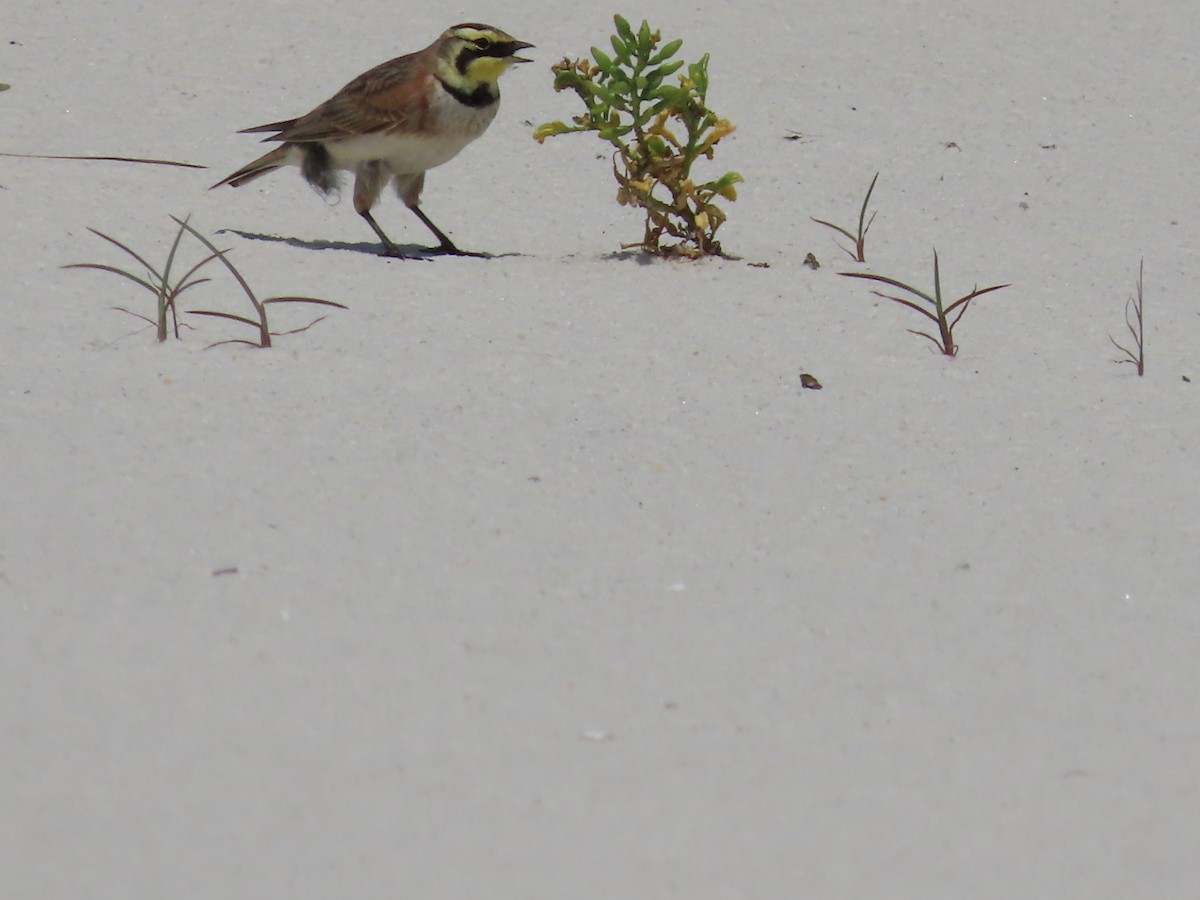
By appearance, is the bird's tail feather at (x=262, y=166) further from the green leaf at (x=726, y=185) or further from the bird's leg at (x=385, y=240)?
the green leaf at (x=726, y=185)

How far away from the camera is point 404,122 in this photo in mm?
5566

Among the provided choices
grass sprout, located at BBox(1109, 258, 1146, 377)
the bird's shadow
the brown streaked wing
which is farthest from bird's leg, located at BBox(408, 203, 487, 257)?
grass sprout, located at BBox(1109, 258, 1146, 377)

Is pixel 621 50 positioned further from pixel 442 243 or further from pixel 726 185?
pixel 442 243

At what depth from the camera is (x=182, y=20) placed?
7.41 meters

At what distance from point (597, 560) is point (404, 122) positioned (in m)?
→ 2.78

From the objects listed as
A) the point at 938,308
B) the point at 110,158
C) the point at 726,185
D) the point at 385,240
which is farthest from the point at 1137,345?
the point at 110,158

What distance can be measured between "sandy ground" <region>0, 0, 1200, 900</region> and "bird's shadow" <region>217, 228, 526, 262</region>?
0.06m

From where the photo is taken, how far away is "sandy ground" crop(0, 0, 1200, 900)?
2.38 m

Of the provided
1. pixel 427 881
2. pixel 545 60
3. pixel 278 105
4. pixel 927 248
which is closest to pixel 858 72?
pixel 545 60

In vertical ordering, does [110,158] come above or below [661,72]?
below

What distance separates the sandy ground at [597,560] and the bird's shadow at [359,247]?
0.06 metres

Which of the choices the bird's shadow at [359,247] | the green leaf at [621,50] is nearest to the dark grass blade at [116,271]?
the bird's shadow at [359,247]

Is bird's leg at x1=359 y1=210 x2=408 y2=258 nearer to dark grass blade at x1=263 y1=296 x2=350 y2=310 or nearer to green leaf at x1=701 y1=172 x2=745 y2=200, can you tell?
dark grass blade at x1=263 y1=296 x2=350 y2=310

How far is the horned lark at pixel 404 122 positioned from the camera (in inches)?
219
